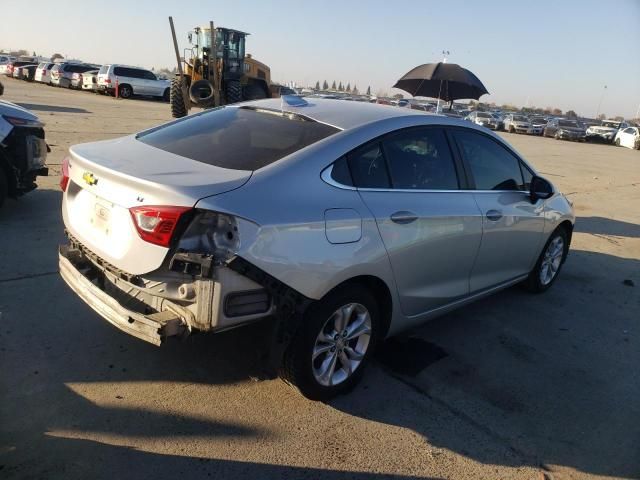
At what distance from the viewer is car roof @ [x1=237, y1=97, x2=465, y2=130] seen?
3.39 m

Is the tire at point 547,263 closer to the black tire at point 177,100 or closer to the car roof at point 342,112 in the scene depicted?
the car roof at point 342,112

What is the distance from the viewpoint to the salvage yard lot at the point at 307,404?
264 centimetres

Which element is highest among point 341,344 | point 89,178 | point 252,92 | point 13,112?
point 252,92

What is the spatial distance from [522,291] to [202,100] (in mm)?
10702

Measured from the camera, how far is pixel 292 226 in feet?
8.86

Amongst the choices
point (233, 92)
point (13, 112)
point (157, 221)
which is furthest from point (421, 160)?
point (233, 92)

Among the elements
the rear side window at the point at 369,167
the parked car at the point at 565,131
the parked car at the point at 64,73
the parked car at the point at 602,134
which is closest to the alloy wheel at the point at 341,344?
the rear side window at the point at 369,167

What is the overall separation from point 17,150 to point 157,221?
4157 millimetres

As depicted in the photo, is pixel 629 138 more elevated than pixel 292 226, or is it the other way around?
pixel 629 138

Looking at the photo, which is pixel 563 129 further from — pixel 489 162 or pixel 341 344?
pixel 341 344

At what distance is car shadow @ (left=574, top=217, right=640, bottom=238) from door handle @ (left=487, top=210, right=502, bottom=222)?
4.82 metres

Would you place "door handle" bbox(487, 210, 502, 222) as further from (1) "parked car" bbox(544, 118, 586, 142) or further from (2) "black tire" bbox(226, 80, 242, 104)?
(1) "parked car" bbox(544, 118, 586, 142)

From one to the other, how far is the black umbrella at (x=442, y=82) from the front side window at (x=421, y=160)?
7.85 m

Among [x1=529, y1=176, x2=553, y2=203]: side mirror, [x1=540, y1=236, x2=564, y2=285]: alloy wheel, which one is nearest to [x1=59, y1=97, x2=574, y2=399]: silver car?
[x1=529, y1=176, x2=553, y2=203]: side mirror
